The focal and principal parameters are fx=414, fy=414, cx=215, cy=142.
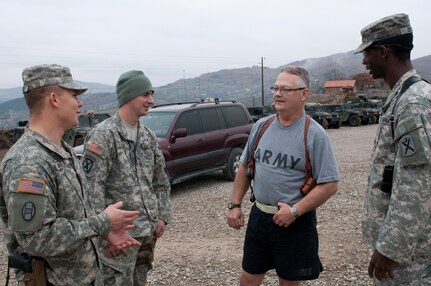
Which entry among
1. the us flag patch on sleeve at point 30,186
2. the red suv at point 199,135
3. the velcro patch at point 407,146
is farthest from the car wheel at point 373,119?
the us flag patch on sleeve at point 30,186

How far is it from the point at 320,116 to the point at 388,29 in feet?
66.4

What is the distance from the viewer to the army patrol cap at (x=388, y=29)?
1.97 metres

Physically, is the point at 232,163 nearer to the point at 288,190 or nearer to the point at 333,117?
the point at 288,190

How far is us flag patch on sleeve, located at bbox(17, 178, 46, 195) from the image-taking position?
5.57ft

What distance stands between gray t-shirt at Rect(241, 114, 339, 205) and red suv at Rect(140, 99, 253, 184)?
464 cm

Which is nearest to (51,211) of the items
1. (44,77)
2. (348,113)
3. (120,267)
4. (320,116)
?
(44,77)

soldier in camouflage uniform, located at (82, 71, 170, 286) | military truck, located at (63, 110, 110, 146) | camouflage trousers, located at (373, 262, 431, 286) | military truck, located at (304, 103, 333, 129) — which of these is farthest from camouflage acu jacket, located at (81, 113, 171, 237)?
military truck, located at (304, 103, 333, 129)

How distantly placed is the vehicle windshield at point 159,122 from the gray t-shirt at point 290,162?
16.0ft

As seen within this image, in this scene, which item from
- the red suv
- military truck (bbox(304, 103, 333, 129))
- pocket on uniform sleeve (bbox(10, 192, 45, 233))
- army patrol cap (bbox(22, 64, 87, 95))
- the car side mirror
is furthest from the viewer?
military truck (bbox(304, 103, 333, 129))

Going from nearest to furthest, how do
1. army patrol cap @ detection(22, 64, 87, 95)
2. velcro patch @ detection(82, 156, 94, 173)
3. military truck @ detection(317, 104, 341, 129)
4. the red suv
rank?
army patrol cap @ detection(22, 64, 87, 95), velcro patch @ detection(82, 156, 94, 173), the red suv, military truck @ detection(317, 104, 341, 129)

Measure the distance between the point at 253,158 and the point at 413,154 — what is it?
122 centimetres

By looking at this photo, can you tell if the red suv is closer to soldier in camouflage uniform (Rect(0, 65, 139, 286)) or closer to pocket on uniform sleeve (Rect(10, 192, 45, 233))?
soldier in camouflage uniform (Rect(0, 65, 139, 286))

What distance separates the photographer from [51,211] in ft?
5.82

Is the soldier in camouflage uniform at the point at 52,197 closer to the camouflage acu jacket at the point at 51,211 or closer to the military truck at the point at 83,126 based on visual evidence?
the camouflage acu jacket at the point at 51,211
